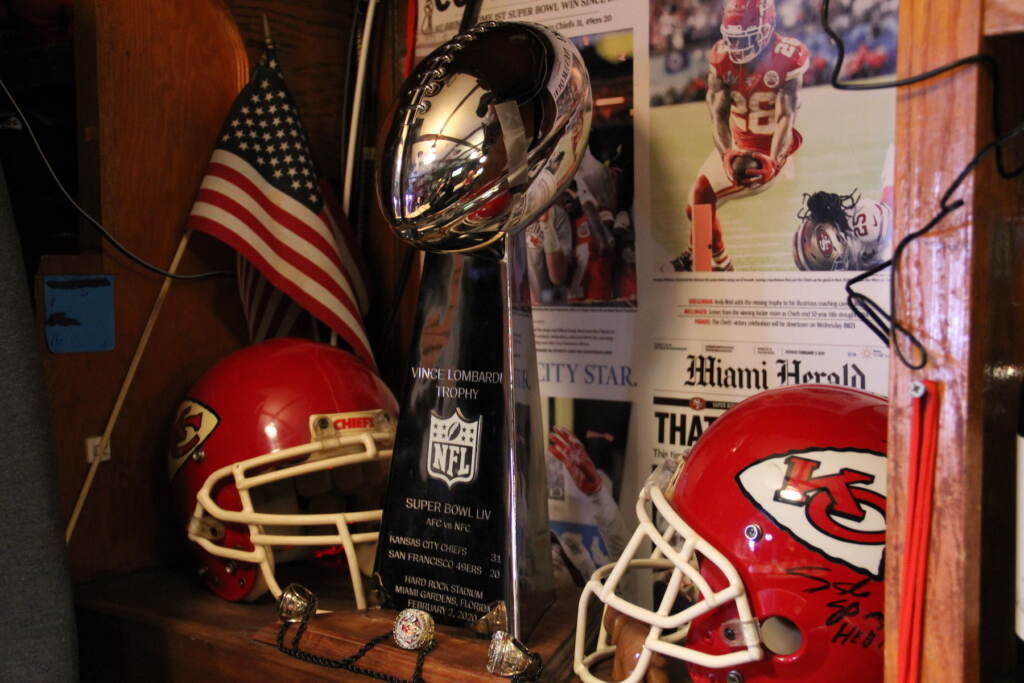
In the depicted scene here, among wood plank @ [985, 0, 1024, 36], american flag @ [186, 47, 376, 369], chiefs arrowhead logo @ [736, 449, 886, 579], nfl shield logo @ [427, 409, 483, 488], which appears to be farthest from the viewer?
american flag @ [186, 47, 376, 369]

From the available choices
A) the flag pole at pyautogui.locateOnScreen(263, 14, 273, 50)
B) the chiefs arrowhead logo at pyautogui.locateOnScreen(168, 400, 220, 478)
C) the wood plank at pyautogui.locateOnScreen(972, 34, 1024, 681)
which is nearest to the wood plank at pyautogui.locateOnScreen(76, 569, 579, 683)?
the chiefs arrowhead logo at pyautogui.locateOnScreen(168, 400, 220, 478)

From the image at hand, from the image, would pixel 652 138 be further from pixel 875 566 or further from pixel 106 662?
pixel 106 662

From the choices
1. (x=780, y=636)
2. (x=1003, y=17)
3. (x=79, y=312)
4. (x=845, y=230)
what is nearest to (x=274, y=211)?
(x=79, y=312)

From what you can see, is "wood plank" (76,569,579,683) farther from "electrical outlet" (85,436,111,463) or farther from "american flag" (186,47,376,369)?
"american flag" (186,47,376,369)

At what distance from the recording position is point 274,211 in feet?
3.91

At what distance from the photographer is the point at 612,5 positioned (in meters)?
1.08

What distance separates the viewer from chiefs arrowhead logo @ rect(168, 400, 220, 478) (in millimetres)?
1059

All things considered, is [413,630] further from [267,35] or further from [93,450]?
[267,35]

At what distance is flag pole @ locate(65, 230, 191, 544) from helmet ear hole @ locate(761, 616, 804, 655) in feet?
2.58

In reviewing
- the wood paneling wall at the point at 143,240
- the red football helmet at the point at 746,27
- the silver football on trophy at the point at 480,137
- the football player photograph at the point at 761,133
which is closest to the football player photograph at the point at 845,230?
the football player photograph at the point at 761,133

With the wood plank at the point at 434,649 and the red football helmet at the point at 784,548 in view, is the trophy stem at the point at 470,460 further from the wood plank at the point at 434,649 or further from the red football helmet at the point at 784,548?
the red football helmet at the point at 784,548

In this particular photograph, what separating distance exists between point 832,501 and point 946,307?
Result: 0.82 ft

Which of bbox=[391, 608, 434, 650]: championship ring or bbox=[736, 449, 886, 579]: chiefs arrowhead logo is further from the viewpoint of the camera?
bbox=[391, 608, 434, 650]: championship ring

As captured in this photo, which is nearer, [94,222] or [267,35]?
[94,222]
